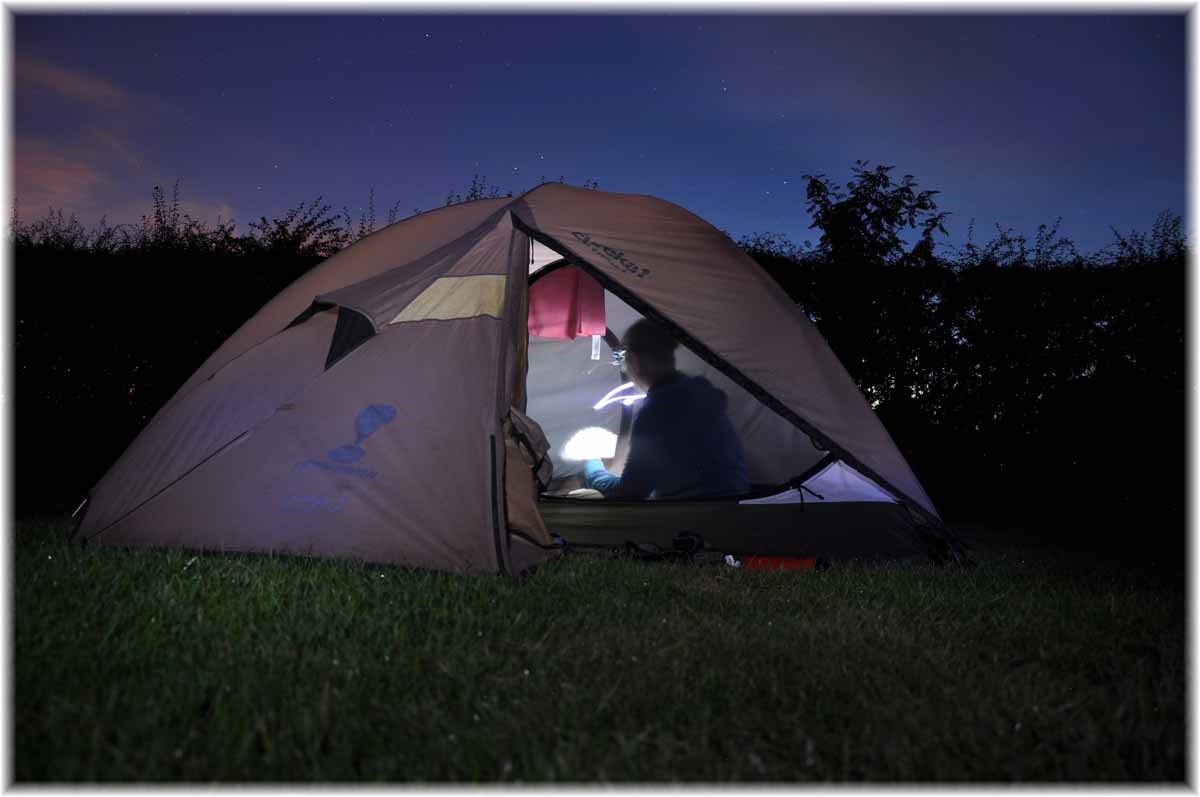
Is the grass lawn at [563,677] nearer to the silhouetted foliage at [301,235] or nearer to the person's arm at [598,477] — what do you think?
the person's arm at [598,477]

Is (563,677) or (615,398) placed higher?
(615,398)

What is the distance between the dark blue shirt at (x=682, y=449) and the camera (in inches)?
156

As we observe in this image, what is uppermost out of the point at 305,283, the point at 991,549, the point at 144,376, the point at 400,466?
the point at 305,283

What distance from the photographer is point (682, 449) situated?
4.00m

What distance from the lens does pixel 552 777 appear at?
1.40 metres

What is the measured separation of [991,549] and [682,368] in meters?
1.78

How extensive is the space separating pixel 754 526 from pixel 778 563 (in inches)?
15.9

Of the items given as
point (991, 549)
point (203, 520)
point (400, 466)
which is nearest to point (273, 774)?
point (400, 466)

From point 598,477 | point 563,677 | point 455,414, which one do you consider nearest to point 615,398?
point 598,477

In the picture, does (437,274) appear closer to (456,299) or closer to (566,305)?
(456,299)

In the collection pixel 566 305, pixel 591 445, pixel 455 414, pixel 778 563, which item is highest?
pixel 566 305

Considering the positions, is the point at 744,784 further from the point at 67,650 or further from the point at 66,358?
the point at 66,358

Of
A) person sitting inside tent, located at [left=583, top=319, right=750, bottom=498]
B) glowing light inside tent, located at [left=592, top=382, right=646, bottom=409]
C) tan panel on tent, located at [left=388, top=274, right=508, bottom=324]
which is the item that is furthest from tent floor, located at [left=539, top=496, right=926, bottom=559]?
tan panel on tent, located at [left=388, top=274, right=508, bottom=324]

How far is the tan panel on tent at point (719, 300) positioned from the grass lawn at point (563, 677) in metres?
0.70
